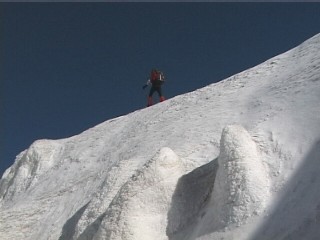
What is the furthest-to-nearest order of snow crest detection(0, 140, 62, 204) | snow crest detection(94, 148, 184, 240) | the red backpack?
1. the red backpack
2. snow crest detection(0, 140, 62, 204)
3. snow crest detection(94, 148, 184, 240)

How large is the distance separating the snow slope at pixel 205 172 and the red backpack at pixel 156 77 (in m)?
2.35

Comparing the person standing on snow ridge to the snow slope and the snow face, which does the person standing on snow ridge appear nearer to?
the snow slope

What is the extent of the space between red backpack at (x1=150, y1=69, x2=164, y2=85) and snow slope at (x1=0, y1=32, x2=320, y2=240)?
92.5 inches

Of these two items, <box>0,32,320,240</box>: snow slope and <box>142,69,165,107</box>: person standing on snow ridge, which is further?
<box>142,69,165,107</box>: person standing on snow ridge

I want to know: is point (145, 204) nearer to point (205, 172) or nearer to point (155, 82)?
point (205, 172)

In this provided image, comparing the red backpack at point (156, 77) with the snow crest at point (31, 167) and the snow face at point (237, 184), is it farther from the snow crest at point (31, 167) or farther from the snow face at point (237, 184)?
the snow face at point (237, 184)

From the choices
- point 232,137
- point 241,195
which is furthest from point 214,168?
point 241,195

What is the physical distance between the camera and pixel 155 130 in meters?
12.7

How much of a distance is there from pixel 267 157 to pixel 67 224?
567 centimetres

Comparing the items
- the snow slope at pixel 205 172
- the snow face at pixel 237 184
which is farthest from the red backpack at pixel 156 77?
the snow face at pixel 237 184

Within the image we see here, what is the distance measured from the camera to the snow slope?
22.5ft

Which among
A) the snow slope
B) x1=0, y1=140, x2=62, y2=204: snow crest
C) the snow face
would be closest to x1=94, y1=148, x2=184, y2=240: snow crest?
the snow slope

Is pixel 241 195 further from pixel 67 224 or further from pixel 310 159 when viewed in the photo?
pixel 67 224

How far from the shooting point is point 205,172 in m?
8.56
